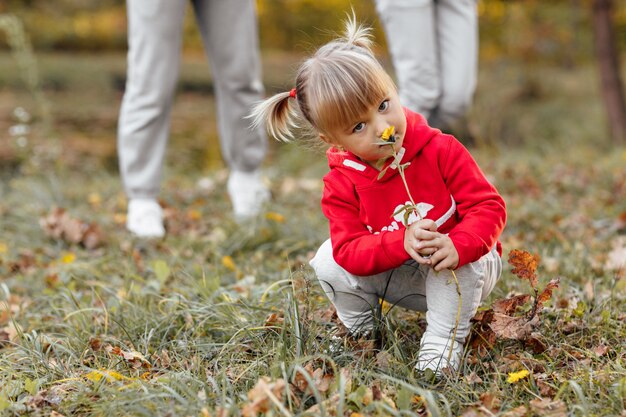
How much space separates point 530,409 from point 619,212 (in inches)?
93.5

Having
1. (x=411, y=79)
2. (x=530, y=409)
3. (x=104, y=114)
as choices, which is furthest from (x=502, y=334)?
(x=104, y=114)

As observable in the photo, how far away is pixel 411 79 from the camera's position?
131 inches

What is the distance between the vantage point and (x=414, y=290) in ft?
6.81

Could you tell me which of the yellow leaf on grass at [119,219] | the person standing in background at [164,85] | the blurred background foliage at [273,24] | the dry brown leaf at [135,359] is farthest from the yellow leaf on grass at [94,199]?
the blurred background foliage at [273,24]

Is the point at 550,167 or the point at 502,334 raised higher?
the point at 502,334

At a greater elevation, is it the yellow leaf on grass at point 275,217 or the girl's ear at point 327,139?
the girl's ear at point 327,139

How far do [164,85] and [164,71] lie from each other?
0.07 meters

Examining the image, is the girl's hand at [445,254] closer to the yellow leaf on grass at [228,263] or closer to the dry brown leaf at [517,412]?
the dry brown leaf at [517,412]

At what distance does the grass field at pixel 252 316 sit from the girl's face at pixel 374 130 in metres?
0.40

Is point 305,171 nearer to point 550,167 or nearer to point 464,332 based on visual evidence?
point 550,167

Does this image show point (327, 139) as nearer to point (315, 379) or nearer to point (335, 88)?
point (335, 88)

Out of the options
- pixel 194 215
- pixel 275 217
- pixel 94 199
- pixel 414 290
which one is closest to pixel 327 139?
pixel 414 290

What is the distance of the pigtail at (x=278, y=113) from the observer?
6.42 ft

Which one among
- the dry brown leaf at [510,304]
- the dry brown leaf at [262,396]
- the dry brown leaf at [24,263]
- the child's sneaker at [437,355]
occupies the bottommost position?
the dry brown leaf at [24,263]
